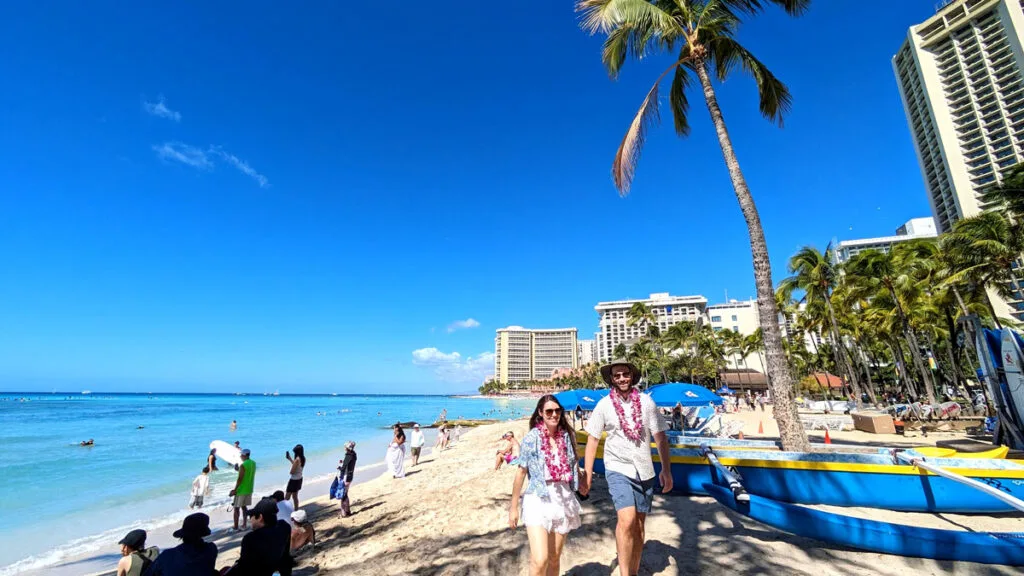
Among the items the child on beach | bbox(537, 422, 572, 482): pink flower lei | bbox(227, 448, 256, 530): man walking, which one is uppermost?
bbox(537, 422, 572, 482): pink flower lei

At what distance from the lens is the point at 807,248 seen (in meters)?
27.5

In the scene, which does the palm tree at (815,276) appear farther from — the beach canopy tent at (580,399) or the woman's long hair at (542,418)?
the woman's long hair at (542,418)

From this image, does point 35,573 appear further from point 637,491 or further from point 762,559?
point 762,559

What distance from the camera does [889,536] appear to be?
372cm

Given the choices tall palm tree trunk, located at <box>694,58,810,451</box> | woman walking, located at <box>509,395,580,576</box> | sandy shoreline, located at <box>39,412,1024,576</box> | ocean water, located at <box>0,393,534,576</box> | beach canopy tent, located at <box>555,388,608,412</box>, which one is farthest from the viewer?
beach canopy tent, located at <box>555,388,608,412</box>

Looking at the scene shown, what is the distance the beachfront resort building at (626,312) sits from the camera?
12762 cm

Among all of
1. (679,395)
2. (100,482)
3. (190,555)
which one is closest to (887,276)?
(679,395)

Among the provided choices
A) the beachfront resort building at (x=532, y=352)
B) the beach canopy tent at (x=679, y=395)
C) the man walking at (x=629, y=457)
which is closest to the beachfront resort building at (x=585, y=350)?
the beachfront resort building at (x=532, y=352)

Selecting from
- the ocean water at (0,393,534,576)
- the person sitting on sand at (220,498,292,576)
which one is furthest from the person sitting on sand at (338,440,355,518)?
the person sitting on sand at (220,498,292,576)

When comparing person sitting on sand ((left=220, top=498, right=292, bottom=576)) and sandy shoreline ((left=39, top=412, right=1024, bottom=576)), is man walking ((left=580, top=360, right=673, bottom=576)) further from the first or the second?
person sitting on sand ((left=220, top=498, right=292, bottom=576))

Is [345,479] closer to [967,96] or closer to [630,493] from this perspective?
[630,493]

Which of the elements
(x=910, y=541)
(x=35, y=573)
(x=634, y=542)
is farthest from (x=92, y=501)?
(x=910, y=541)

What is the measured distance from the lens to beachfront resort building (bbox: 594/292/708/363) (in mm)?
127625

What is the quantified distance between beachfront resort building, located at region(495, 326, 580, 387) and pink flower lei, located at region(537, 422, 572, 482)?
161m
